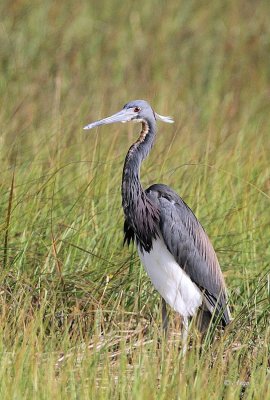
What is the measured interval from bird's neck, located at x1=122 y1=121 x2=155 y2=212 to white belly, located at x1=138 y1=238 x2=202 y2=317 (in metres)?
0.23

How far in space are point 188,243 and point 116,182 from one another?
948 millimetres

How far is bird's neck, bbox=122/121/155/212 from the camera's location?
207 inches

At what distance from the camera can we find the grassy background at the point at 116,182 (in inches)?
166

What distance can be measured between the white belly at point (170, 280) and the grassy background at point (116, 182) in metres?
0.13

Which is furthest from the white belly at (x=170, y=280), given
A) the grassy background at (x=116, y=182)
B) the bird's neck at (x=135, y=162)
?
the bird's neck at (x=135, y=162)

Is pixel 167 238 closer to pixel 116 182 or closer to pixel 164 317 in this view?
pixel 164 317

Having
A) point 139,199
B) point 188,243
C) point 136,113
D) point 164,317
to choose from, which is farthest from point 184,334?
point 136,113

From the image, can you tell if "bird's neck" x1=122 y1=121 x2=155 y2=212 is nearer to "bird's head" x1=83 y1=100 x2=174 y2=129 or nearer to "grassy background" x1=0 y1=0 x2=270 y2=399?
"bird's head" x1=83 y1=100 x2=174 y2=129

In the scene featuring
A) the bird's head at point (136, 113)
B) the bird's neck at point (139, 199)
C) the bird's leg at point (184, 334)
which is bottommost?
the bird's leg at point (184, 334)

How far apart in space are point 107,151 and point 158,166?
1.09 feet

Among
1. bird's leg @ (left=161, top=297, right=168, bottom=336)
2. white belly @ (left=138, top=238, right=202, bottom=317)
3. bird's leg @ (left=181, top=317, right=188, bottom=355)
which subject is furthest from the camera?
white belly @ (left=138, top=238, right=202, bottom=317)

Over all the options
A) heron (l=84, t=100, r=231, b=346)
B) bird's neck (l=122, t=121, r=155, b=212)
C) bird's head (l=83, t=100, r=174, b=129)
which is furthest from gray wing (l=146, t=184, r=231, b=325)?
bird's head (l=83, t=100, r=174, b=129)

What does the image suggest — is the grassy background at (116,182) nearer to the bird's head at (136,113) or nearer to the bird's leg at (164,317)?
the bird's leg at (164,317)

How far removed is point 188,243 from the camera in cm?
535
